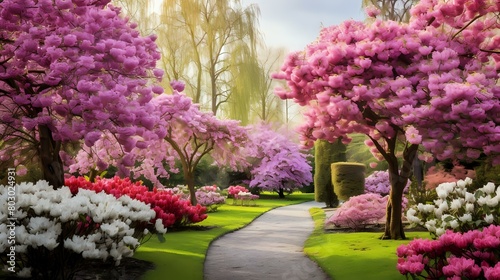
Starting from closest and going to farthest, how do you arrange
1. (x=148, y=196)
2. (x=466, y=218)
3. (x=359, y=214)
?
(x=466, y=218), (x=148, y=196), (x=359, y=214)

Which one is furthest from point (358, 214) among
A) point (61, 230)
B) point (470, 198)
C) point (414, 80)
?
point (61, 230)

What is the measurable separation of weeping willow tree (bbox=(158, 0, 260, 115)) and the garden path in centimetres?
1632

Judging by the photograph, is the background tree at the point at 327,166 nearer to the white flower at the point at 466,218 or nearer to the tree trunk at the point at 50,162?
the tree trunk at the point at 50,162

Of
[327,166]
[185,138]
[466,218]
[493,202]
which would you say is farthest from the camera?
[327,166]

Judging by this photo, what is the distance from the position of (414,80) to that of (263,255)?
14.5 feet

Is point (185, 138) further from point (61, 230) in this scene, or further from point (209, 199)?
point (61, 230)

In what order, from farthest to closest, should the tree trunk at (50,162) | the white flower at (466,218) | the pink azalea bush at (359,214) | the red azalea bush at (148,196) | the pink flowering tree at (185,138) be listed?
the pink flowering tree at (185,138), the pink azalea bush at (359,214), the red azalea bush at (148,196), the tree trunk at (50,162), the white flower at (466,218)

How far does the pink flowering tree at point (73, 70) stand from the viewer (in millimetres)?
7754

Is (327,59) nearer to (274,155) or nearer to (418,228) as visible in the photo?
(418,228)

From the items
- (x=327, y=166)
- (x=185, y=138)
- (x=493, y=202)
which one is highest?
(x=185, y=138)

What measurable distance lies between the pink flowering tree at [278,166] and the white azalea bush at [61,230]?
2618 centimetres

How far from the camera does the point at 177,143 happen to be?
19641 millimetres

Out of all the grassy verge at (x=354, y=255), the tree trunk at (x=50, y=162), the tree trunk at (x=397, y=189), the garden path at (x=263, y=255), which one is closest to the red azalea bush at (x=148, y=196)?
the garden path at (x=263, y=255)

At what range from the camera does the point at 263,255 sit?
11.0 metres
